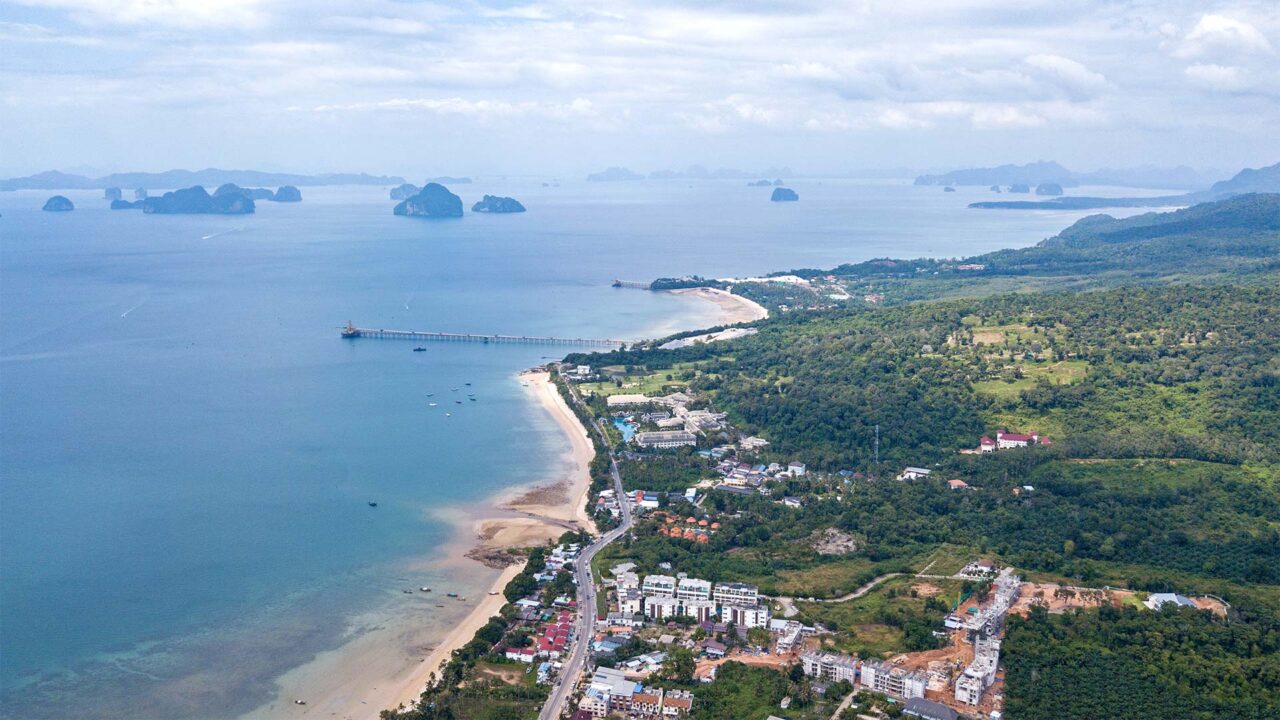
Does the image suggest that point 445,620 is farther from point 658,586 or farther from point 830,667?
point 830,667

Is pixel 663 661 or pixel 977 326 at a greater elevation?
pixel 977 326

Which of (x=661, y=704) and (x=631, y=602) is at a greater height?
(x=631, y=602)

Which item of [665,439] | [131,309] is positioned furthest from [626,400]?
[131,309]

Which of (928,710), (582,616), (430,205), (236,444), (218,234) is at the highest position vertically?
(430,205)

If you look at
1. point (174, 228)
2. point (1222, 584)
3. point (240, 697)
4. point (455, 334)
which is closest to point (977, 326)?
point (1222, 584)

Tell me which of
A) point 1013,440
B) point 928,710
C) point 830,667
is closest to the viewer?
point 928,710

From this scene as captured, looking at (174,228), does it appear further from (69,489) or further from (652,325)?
(69,489)

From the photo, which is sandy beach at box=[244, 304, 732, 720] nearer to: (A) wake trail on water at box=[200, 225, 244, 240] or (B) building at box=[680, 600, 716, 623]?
(B) building at box=[680, 600, 716, 623]

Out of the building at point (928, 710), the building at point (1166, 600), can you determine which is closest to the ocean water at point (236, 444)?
the building at point (928, 710)
